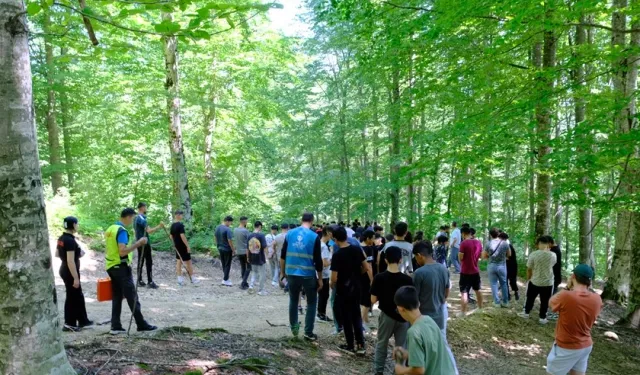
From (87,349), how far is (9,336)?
1.61 meters

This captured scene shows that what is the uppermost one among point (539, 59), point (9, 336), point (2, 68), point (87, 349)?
point (539, 59)

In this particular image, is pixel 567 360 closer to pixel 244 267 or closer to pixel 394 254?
pixel 394 254

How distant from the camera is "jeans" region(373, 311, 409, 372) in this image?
17.9 feet

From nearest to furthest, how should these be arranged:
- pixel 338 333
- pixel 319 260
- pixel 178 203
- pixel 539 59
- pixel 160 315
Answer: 1. pixel 319 260
2. pixel 338 333
3. pixel 160 315
4. pixel 539 59
5. pixel 178 203

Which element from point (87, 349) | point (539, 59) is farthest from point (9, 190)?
point (539, 59)

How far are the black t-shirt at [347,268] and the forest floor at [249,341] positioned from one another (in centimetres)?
105

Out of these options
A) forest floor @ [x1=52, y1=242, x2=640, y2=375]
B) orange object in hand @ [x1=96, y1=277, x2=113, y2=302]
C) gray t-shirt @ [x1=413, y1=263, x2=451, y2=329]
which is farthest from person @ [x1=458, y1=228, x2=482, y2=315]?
orange object in hand @ [x1=96, y1=277, x2=113, y2=302]

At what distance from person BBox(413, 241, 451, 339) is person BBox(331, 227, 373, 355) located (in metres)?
1.14

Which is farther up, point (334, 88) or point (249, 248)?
point (334, 88)

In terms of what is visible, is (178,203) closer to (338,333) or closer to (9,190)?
(338,333)

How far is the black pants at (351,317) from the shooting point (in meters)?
6.42

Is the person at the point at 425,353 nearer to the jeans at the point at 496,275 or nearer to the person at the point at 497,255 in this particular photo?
A: the person at the point at 497,255

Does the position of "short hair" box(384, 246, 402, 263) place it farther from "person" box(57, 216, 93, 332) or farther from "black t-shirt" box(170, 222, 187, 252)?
"black t-shirt" box(170, 222, 187, 252)

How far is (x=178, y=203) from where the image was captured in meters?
16.0
